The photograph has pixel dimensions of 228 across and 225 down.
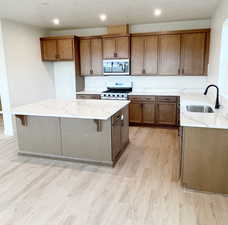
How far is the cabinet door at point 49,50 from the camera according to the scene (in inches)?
219

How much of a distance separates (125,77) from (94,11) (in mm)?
2074

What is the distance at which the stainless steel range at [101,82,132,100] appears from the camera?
5293 millimetres

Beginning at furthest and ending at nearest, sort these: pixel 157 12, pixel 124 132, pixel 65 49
→ pixel 65 49 → pixel 157 12 → pixel 124 132

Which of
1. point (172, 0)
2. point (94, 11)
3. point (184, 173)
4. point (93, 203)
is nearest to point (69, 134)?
point (93, 203)

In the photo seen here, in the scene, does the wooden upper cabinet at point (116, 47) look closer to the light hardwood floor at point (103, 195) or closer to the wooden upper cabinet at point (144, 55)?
the wooden upper cabinet at point (144, 55)

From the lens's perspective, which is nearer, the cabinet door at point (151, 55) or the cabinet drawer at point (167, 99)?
the cabinet drawer at point (167, 99)

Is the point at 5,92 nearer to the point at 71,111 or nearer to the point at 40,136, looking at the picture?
the point at 40,136

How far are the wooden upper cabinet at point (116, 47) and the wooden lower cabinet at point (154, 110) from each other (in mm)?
1139

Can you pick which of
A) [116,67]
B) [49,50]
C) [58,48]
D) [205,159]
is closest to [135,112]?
[116,67]

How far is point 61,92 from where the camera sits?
20.5 ft

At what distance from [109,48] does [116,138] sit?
287 centimetres

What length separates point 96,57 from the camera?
Result: 5.55m

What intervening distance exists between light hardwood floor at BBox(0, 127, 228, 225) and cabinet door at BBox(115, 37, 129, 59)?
8.88 ft

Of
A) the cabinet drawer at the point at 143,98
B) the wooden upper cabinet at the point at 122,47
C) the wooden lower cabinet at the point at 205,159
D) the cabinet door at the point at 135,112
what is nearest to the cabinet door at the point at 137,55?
the wooden upper cabinet at the point at 122,47
